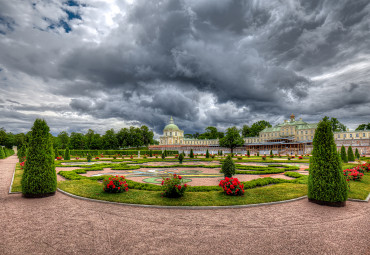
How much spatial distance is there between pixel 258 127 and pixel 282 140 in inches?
880

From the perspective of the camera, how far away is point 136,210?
292 inches

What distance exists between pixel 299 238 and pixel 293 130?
9438cm

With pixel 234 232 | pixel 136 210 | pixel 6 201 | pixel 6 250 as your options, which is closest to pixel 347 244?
pixel 234 232

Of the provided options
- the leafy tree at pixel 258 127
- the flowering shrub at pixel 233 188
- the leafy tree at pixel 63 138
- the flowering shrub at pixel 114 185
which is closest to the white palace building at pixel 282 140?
the leafy tree at pixel 258 127

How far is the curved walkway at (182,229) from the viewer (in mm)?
4711

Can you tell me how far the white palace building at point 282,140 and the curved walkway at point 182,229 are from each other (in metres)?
57.0

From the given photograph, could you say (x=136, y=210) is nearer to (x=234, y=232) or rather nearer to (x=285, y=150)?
(x=234, y=232)

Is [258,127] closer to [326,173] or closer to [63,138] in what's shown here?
[63,138]

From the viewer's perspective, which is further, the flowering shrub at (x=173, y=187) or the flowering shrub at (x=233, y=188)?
the flowering shrub at (x=233, y=188)

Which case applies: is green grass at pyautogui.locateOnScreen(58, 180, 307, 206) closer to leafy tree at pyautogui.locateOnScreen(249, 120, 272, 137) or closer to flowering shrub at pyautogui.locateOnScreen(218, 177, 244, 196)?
flowering shrub at pyautogui.locateOnScreen(218, 177, 244, 196)

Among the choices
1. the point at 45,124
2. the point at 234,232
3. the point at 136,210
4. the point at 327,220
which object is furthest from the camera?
the point at 45,124

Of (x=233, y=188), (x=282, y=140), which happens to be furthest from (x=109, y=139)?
(x=233, y=188)

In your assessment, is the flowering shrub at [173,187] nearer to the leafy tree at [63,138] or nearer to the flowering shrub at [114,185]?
the flowering shrub at [114,185]

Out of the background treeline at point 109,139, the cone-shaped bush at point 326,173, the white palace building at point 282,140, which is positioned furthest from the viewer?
the background treeline at point 109,139
